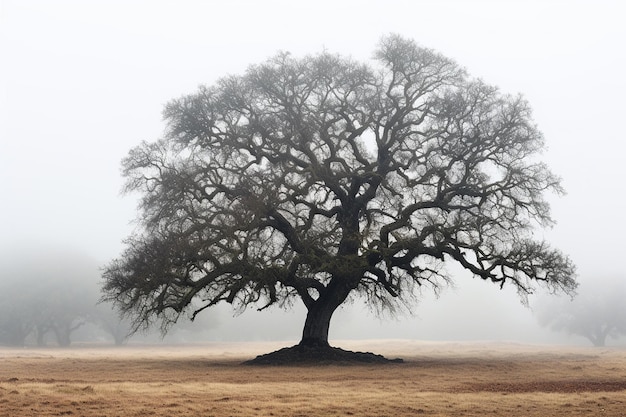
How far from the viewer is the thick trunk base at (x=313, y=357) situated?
30.4 metres

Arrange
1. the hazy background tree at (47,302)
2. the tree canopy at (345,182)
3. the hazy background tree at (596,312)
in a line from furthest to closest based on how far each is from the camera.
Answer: the hazy background tree at (596,312), the hazy background tree at (47,302), the tree canopy at (345,182)

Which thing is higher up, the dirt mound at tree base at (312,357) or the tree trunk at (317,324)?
the tree trunk at (317,324)

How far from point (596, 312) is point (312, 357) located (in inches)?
2920

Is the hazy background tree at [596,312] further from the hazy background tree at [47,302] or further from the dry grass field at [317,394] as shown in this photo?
the dry grass field at [317,394]

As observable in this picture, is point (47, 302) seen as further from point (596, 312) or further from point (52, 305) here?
point (596, 312)

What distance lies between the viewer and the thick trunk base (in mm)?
30438

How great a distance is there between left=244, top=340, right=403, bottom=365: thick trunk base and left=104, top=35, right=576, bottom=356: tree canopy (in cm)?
64

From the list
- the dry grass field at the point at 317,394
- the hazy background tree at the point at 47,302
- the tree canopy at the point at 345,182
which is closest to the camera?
the dry grass field at the point at 317,394

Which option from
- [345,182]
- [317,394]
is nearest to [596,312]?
[345,182]

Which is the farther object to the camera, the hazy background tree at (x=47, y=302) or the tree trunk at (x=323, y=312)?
the hazy background tree at (x=47, y=302)

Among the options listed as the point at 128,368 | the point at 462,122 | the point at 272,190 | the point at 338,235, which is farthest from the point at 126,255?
the point at 462,122

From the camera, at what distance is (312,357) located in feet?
102

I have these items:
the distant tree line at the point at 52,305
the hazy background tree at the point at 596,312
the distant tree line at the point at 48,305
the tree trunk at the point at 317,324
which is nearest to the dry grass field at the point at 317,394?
the tree trunk at the point at 317,324

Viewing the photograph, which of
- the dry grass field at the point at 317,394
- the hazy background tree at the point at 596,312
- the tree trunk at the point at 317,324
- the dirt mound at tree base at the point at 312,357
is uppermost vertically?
the hazy background tree at the point at 596,312
